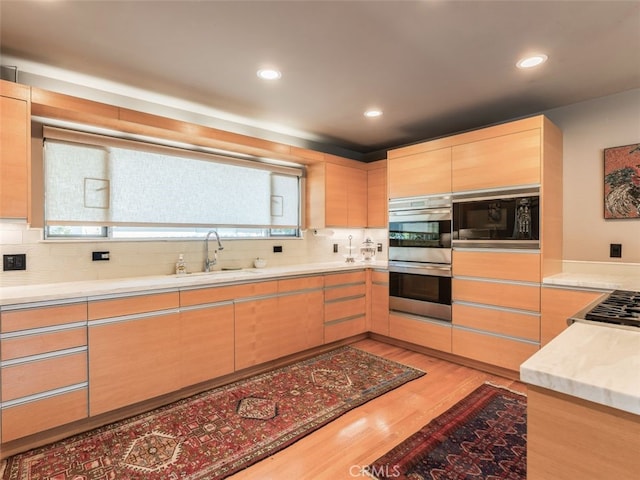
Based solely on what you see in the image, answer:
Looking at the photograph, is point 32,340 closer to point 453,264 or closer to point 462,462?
point 462,462

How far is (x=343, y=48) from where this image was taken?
88.7 inches

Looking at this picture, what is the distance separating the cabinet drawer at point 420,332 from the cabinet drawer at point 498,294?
404 millimetres

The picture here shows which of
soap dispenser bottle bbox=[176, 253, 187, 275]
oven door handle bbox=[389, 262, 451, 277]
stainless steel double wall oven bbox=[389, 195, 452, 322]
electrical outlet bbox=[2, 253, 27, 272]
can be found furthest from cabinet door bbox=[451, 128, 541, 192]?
electrical outlet bbox=[2, 253, 27, 272]

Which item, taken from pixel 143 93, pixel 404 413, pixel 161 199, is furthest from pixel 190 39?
pixel 404 413

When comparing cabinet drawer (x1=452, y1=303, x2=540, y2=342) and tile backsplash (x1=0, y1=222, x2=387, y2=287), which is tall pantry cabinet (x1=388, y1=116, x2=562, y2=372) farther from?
tile backsplash (x1=0, y1=222, x2=387, y2=287)

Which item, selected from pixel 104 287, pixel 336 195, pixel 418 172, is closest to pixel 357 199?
pixel 336 195

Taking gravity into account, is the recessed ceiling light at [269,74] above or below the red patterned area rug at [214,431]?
above

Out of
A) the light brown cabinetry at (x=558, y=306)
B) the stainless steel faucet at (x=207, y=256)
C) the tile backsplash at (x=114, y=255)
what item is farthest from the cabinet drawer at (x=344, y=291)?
the light brown cabinetry at (x=558, y=306)

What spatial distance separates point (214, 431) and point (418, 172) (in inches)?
122

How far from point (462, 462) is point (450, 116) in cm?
313

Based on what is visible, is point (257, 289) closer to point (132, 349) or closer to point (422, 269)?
point (132, 349)

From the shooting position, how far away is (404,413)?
97.8 inches

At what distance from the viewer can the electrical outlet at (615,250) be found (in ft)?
9.67

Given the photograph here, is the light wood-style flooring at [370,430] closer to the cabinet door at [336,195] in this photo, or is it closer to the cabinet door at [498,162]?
the cabinet door at [498,162]
